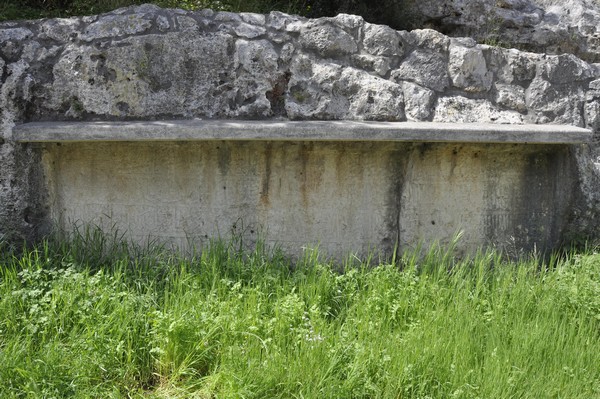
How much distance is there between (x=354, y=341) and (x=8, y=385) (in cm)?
160

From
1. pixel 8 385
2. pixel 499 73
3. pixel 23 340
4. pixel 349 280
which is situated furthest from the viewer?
pixel 499 73

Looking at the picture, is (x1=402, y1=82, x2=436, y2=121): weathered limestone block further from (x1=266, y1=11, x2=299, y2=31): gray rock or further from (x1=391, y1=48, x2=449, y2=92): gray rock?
(x1=266, y1=11, x2=299, y2=31): gray rock

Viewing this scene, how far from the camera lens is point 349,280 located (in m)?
3.85

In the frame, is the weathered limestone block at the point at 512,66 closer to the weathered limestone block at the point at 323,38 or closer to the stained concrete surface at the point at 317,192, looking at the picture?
the stained concrete surface at the point at 317,192

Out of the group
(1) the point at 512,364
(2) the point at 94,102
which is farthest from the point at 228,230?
(1) the point at 512,364

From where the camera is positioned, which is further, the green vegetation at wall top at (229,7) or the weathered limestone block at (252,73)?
the green vegetation at wall top at (229,7)

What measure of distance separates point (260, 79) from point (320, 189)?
0.79 meters

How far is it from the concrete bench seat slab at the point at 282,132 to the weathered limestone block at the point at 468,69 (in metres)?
0.44

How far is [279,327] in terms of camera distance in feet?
10.8

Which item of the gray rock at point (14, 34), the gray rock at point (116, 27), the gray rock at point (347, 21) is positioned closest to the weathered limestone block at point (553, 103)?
the gray rock at point (347, 21)

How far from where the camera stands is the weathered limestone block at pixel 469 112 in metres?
4.27

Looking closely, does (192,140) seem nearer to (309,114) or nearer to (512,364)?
(309,114)

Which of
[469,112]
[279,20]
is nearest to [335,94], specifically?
[279,20]

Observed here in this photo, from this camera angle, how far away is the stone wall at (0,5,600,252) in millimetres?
3994
